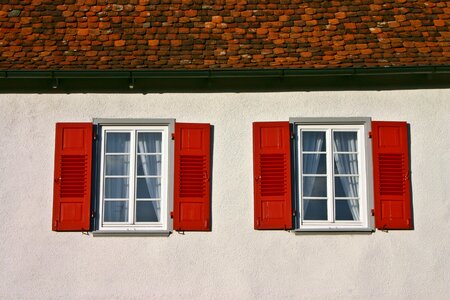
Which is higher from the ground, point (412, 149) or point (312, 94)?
point (312, 94)

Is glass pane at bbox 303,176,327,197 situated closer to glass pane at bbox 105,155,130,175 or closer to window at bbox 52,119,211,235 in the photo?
window at bbox 52,119,211,235

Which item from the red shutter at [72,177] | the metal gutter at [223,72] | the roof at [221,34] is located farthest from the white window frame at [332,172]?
the red shutter at [72,177]

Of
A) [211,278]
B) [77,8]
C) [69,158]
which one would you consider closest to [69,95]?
[69,158]

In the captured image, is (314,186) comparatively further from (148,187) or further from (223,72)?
(148,187)

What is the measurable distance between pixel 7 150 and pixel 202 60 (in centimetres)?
287

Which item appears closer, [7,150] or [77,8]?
[7,150]

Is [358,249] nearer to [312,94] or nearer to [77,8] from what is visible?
[312,94]

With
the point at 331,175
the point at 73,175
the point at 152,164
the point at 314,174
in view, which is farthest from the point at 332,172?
the point at 73,175

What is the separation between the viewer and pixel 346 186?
1098 centimetres

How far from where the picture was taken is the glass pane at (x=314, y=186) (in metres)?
10.9

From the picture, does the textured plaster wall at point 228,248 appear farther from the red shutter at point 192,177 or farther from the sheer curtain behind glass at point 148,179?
the sheer curtain behind glass at point 148,179

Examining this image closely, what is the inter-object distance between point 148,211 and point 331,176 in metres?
2.47

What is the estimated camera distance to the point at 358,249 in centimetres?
1073

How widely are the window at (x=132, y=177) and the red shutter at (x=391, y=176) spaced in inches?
87.4
